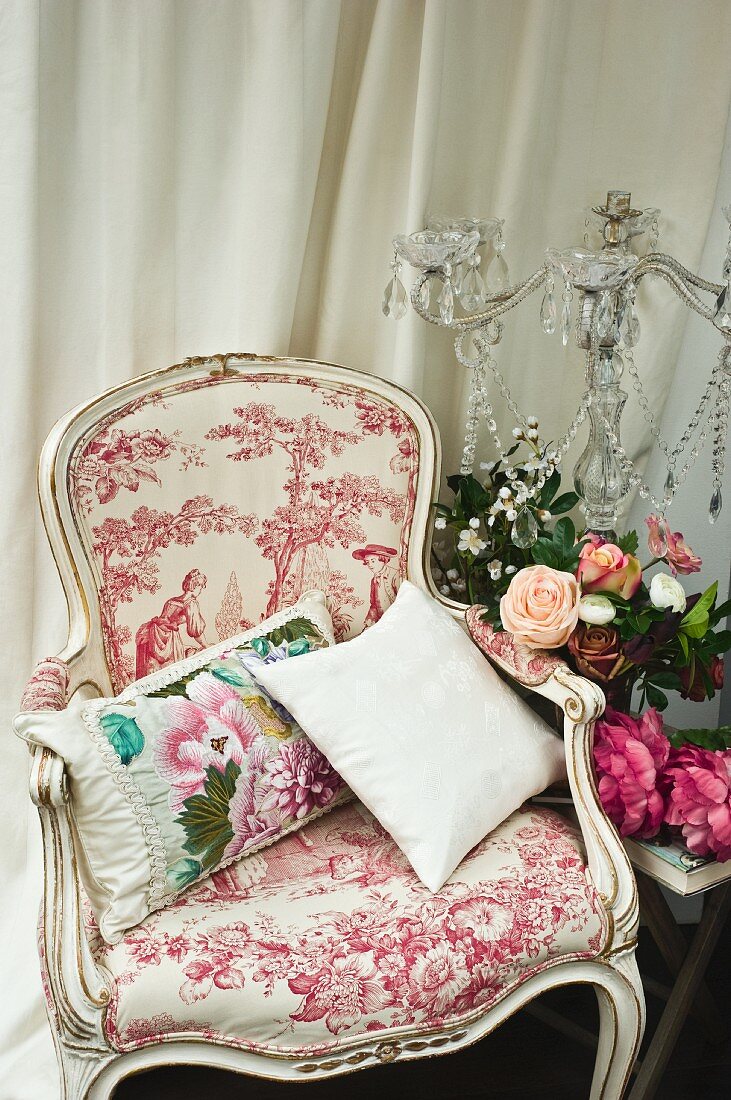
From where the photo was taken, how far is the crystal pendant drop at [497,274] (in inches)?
63.1

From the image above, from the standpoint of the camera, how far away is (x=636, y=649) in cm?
141

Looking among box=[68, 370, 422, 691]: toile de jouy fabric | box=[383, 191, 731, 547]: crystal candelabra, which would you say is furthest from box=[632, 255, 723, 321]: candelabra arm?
box=[68, 370, 422, 691]: toile de jouy fabric

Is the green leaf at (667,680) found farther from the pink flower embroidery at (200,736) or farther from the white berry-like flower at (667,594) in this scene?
the pink flower embroidery at (200,736)

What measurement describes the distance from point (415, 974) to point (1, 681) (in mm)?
876

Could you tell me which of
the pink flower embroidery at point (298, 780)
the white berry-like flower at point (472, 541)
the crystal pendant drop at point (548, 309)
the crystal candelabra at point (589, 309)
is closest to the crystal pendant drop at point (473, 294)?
the crystal candelabra at point (589, 309)

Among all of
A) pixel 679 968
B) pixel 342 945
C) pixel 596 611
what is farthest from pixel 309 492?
pixel 679 968

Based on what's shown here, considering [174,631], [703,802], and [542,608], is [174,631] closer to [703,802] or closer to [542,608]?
[542,608]

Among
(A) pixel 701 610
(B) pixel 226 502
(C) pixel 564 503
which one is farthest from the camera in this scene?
(C) pixel 564 503

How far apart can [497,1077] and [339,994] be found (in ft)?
2.18

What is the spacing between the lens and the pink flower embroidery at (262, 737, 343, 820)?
133 cm

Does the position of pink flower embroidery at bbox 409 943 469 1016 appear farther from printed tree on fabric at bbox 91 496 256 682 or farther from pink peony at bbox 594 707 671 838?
printed tree on fabric at bbox 91 496 256 682

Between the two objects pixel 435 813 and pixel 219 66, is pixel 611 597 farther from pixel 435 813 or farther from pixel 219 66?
pixel 219 66

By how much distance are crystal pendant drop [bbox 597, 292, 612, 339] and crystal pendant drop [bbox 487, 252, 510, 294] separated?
341 millimetres

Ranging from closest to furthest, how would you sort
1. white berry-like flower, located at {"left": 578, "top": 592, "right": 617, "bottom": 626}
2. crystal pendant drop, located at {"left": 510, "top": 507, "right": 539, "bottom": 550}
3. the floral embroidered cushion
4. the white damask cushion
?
the floral embroidered cushion → the white damask cushion → white berry-like flower, located at {"left": 578, "top": 592, "right": 617, "bottom": 626} → crystal pendant drop, located at {"left": 510, "top": 507, "right": 539, "bottom": 550}
